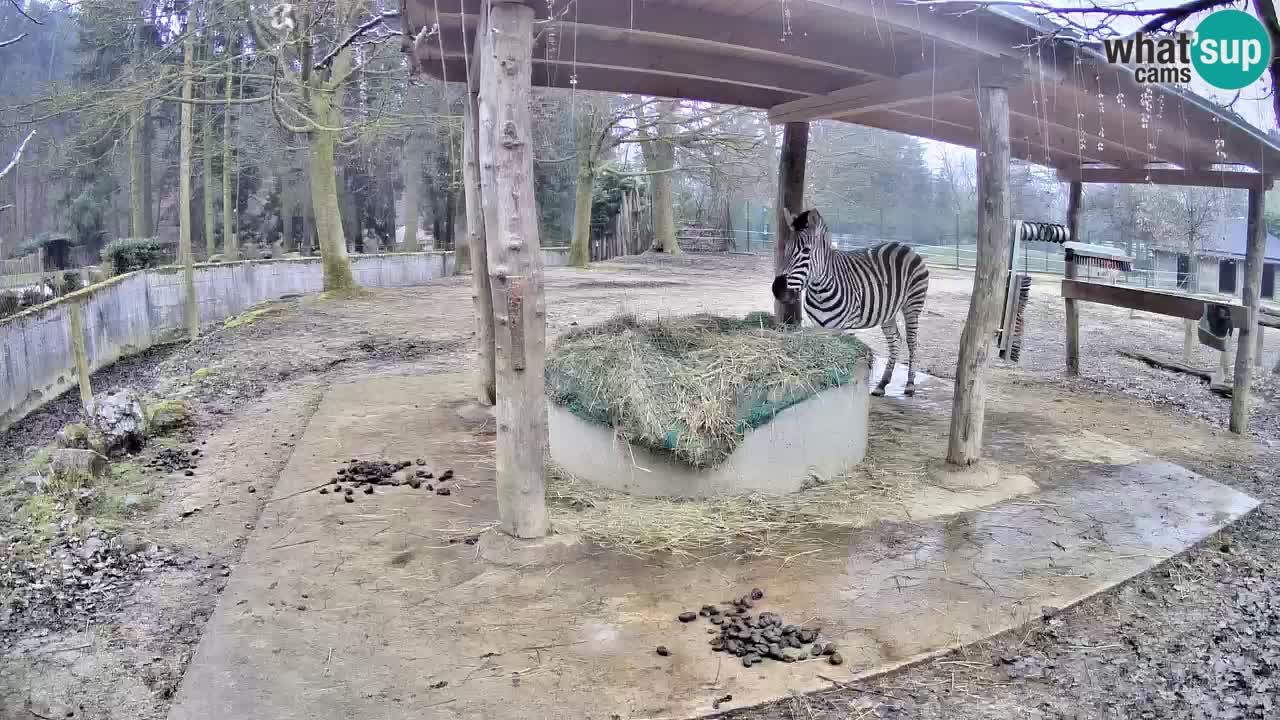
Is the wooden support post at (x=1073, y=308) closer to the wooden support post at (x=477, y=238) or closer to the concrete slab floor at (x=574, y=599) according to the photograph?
the concrete slab floor at (x=574, y=599)

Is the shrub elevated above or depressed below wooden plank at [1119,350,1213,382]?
above

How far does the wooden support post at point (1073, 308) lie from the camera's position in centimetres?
937

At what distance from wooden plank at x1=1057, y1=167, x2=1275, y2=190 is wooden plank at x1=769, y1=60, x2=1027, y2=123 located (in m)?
3.26

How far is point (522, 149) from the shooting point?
4023 millimetres

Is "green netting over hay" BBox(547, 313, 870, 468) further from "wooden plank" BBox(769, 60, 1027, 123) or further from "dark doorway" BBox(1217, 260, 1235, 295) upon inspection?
"dark doorway" BBox(1217, 260, 1235, 295)

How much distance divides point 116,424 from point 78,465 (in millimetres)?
762

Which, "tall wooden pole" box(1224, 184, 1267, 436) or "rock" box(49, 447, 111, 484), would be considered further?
"tall wooden pole" box(1224, 184, 1267, 436)

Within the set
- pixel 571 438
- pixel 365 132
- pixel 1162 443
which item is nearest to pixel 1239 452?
pixel 1162 443

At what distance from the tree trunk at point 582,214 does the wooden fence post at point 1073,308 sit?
42.2ft

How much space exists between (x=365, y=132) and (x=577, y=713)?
47.5 ft

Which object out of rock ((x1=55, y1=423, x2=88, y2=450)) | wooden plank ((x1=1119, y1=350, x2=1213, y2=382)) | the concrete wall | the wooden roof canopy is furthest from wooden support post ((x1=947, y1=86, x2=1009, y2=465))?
the concrete wall

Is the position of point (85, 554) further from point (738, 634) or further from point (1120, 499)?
point (1120, 499)

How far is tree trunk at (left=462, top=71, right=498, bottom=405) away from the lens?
255 inches

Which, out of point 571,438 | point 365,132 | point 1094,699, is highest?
point 365,132
